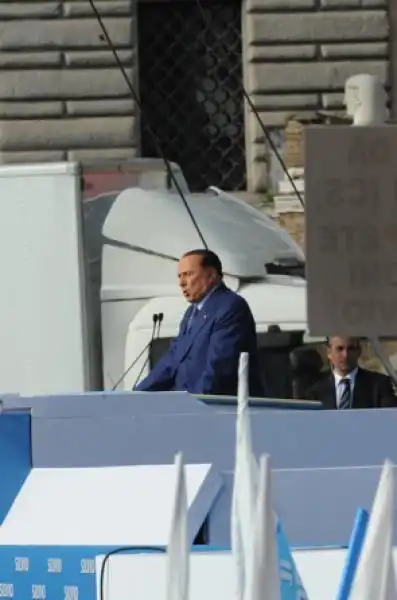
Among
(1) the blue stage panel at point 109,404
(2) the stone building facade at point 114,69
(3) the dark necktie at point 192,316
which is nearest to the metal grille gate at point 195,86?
(2) the stone building facade at point 114,69

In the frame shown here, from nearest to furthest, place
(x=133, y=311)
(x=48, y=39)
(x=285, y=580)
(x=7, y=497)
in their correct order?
(x=285, y=580), (x=7, y=497), (x=133, y=311), (x=48, y=39)

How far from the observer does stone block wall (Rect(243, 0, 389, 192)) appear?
14203mm

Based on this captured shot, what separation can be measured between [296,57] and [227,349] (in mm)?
8226

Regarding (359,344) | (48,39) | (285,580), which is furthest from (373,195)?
(48,39)

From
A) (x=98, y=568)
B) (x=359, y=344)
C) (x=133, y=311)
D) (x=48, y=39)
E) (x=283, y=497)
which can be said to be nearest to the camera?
(x=98, y=568)

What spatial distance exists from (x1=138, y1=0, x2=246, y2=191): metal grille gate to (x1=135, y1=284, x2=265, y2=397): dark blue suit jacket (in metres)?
7.87

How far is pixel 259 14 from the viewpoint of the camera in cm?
1429

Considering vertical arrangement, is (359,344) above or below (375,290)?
below

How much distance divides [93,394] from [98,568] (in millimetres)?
1489

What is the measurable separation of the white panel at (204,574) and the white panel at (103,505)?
25 cm

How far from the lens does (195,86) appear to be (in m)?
14.4

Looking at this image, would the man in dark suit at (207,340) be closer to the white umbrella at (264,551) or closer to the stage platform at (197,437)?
the stage platform at (197,437)

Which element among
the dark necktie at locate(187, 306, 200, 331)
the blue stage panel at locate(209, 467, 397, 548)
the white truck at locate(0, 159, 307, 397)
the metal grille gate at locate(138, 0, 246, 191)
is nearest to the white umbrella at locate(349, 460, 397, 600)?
the blue stage panel at locate(209, 467, 397, 548)

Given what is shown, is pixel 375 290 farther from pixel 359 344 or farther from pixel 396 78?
pixel 396 78
